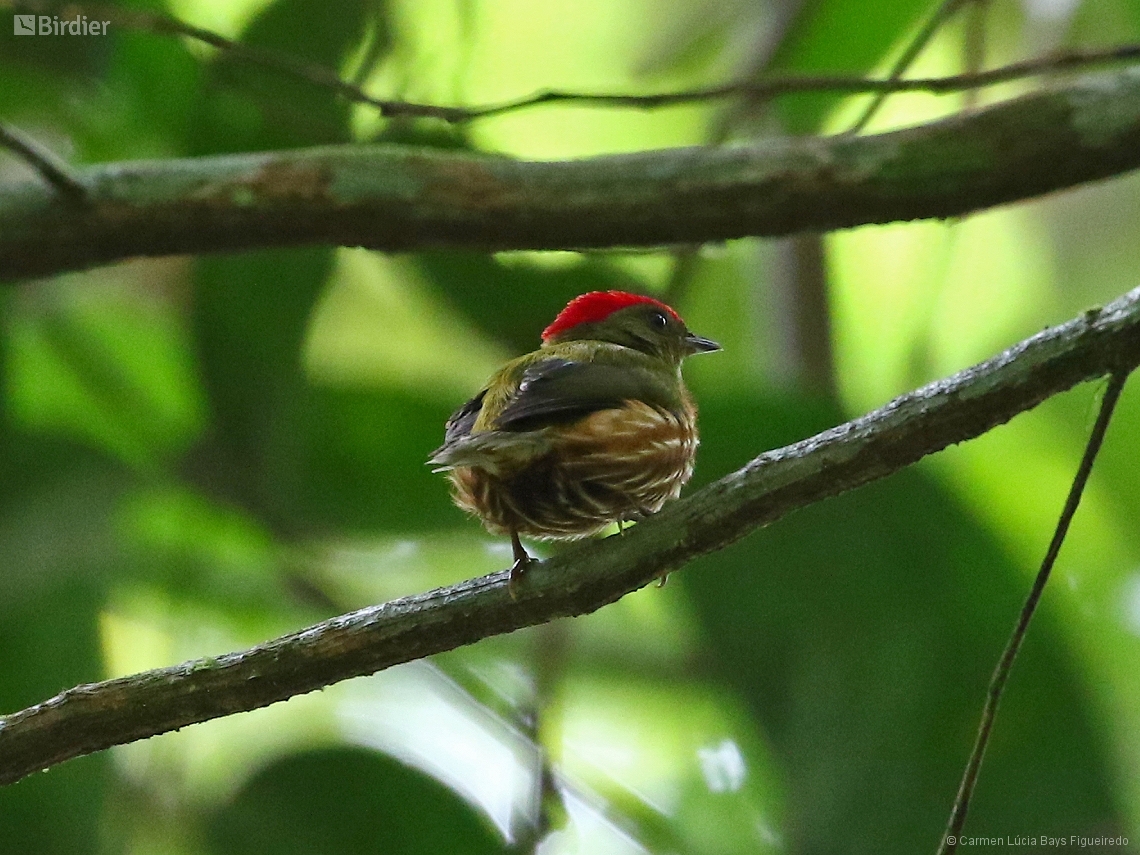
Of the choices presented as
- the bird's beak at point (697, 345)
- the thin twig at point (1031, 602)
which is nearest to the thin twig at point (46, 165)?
the bird's beak at point (697, 345)

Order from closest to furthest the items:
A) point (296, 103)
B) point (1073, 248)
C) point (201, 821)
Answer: point (201, 821) → point (296, 103) → point (1073, 248)

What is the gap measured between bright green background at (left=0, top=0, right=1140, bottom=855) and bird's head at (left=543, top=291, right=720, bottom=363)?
67 centimetres

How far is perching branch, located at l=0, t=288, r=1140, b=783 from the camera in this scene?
197 centimetres

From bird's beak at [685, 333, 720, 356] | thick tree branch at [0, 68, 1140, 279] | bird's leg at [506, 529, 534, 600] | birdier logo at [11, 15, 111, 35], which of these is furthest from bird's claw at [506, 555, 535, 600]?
birdier logo at [11, 15, 111, 35]

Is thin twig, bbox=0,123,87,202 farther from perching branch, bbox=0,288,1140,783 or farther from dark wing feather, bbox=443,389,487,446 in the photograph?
perching branch, bbox=0,288,1140,783

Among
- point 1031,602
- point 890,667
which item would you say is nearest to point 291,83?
point 890,667

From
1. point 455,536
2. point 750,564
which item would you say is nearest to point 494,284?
point 455,536

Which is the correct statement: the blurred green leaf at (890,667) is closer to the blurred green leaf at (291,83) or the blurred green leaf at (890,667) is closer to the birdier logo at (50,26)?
the blurred green leaf at (291,83)

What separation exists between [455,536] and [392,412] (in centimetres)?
42

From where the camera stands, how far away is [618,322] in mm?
3107

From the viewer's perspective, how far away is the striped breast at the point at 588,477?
245 centimetres

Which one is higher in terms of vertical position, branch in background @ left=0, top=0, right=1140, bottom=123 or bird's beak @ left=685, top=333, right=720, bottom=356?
branch in background @ left=0, top=0, right=1140, bottom=123

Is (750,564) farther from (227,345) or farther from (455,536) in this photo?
(227,345)

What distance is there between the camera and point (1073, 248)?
18.0ft
